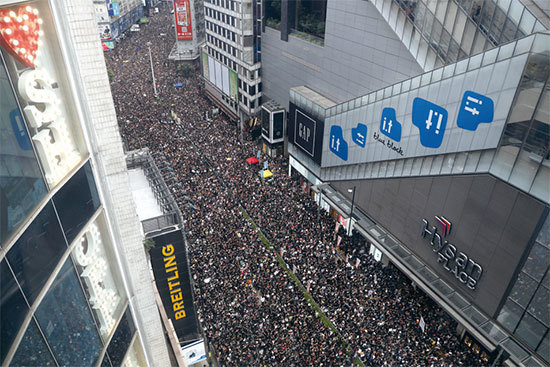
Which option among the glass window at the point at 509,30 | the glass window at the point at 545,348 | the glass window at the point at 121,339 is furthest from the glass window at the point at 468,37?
the glass window at the point at 121,339

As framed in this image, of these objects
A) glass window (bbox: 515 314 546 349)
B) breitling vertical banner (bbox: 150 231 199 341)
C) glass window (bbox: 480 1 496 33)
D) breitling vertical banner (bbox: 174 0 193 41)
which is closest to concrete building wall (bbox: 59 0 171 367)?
breitling vertical banner (bbox: 150 231 199 341)

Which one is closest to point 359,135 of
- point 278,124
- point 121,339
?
point 278,124

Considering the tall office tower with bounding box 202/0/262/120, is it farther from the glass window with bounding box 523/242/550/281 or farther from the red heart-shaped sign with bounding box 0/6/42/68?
the red heart-shaped sign with bounding box 0/6/42/68

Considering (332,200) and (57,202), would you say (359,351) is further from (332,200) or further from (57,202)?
(57,202)

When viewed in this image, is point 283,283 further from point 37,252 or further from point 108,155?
point 37,252

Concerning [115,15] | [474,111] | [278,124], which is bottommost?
[278,124]

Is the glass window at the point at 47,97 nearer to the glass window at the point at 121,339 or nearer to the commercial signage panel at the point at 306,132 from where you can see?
the glass window at the point at 121,339
